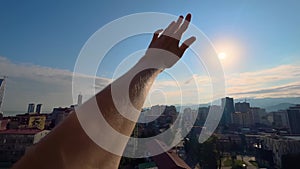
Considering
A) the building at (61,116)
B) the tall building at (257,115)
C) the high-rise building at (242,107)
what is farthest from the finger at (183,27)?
the high-rise building at (242,107)

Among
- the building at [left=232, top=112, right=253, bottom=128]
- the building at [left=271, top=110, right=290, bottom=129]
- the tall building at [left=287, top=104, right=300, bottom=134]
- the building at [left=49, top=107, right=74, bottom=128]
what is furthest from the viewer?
the building at [left=232, top=112, right=253, bottom=128]

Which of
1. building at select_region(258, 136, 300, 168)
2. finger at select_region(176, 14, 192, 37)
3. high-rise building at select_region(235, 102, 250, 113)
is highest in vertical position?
high-rise building at select_region(235, 102, 250, 113)

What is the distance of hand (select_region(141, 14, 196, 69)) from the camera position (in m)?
0.35

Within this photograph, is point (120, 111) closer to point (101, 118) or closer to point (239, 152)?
point (101, 118)

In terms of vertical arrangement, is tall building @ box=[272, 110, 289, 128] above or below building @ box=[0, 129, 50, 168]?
above

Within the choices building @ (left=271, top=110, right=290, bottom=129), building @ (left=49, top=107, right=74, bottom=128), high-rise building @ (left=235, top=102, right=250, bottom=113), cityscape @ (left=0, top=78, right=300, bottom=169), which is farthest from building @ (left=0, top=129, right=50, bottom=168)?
high-rise building @ (left=235, top=102, right=250, bottom=113)

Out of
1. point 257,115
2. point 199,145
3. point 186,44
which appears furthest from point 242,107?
point 186,44

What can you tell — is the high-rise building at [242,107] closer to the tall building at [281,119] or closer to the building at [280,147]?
the tall building at [281,119]

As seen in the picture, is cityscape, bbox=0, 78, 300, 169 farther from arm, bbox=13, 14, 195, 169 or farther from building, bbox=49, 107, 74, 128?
arm, bbox=13, 14, 195, 169

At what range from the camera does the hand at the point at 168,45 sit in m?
0.35

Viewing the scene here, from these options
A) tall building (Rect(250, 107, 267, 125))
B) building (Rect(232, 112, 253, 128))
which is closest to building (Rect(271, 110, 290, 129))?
tall building (Rect(250, 107, 267, 125))

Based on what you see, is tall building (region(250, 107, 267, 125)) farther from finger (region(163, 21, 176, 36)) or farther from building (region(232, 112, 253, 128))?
finger (region(163, 21, 176, 36))

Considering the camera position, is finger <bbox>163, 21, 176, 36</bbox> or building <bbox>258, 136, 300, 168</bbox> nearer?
finger <bbox>163, 21, 176, 36</bbox>

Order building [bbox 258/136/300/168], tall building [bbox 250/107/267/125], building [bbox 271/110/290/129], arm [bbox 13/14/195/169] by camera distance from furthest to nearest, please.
A: tall building [bbox 250/107/267/125] → building [bbox 271/110/290/129] → building [bbox 258/136/300/168] → arm [bbox 13/14/195/169]
